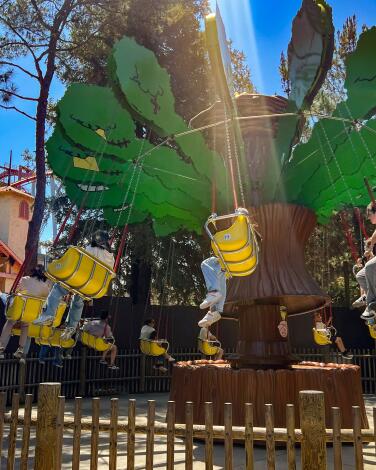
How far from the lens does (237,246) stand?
15.1 feet

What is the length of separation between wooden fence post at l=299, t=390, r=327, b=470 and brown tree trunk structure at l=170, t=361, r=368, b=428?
3.69m

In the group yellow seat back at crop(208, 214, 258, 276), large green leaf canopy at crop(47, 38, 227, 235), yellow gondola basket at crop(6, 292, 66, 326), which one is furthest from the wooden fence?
large green leaf canopy at crop(47, 38, 227, 235)

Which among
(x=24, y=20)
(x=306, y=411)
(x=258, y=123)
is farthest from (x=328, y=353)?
(x=24, y=20)

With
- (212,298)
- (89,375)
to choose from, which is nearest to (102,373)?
(89,375)

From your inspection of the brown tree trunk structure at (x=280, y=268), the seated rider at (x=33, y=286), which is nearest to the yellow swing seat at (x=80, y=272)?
the seated rider at (x=33, y=286)

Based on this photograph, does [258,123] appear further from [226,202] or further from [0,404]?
[0,404]

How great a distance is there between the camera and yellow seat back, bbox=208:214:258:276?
455cm

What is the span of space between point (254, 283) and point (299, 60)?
3384 millimetres

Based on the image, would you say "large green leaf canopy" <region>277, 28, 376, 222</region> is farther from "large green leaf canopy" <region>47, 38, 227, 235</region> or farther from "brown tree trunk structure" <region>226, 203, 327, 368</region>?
"large green leaf canopy" <region>47, 38, 227, 235</region>

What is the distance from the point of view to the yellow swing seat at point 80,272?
204 inches

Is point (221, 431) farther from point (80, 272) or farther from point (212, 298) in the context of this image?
point (80, 272)

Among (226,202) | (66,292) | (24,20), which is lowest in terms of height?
(66,292)

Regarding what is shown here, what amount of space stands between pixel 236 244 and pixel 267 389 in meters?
3.61

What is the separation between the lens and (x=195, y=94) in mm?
17875
